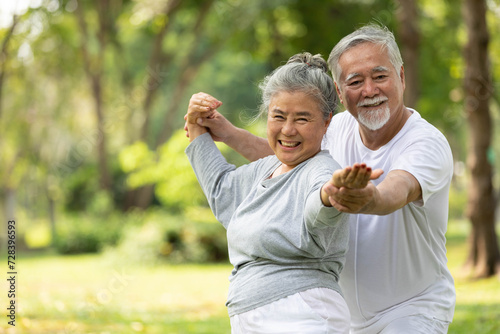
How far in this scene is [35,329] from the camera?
730 cm

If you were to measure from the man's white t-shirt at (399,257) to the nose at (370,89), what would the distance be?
0.23m

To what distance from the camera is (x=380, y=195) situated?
2311 millimetres

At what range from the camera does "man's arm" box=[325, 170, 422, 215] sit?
217cm

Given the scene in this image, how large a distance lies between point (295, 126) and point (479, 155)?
8786mm

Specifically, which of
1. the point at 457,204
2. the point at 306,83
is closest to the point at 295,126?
the point at 306,83

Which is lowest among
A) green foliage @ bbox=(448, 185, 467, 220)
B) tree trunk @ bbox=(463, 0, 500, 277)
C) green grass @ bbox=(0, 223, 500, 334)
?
green foliage @ bbox=(448, 185, 467, 220)

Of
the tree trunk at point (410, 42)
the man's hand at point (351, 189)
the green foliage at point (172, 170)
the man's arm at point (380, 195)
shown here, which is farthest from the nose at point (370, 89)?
the green foliage at point (172, 170)

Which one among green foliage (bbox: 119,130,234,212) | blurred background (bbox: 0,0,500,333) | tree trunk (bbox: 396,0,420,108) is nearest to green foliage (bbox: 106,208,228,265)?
blurred background (bbox: 0,0,500,333)

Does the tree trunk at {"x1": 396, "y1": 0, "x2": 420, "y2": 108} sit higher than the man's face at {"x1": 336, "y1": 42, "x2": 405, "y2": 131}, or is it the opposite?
the tree trunk at {"x1": 396, "y1": 0, "x2": 420, "y2": 108}

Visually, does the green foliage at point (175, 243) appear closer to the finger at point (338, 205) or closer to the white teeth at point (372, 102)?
the white teeth at point (372, 102)

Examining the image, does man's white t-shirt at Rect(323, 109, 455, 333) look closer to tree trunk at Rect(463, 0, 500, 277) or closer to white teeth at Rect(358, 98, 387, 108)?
white teeth at Rect(358, 98, 387, 108)

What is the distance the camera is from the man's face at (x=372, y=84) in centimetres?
297

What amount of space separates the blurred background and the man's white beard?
0.61 m

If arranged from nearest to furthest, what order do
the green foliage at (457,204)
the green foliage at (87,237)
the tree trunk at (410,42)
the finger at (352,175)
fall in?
the finger at (352,175), the tree trunk at (410,42), the green foliage at (87,237), the green foliage at (457,204)
